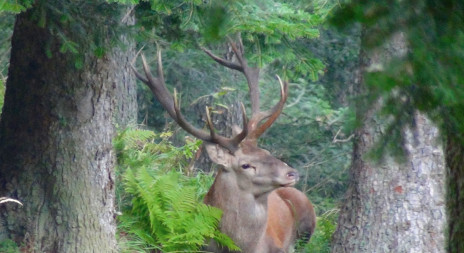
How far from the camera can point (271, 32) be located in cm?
613

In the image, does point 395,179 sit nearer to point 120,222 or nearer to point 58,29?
point 120,222

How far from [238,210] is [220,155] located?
58 centimetres

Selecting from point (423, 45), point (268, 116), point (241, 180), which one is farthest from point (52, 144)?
point (423, 45)

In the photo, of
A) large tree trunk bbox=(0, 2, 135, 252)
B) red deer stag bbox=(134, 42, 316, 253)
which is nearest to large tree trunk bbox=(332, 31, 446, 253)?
red deer stag bbox=(134, 42, 316, 253)

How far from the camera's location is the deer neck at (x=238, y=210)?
814 centimetres

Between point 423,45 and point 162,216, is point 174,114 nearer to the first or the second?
point 162,216

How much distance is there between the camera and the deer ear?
8.21m

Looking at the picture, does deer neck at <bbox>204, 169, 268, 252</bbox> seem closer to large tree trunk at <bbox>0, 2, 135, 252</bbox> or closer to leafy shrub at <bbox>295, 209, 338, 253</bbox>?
leafy shrub at <bbox>295, 209, 338, 253</bbox>

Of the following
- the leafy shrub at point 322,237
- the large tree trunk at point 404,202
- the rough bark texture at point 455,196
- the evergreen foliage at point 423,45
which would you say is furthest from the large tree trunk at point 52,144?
the evergreen foliage at point 423,45

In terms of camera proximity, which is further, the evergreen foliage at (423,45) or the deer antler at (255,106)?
the deer antler at (255,106)

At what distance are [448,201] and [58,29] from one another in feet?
10.7

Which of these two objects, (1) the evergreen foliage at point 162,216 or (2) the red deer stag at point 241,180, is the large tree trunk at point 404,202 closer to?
(2) the red deer stag at point 241,180

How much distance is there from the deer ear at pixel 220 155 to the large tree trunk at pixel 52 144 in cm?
179

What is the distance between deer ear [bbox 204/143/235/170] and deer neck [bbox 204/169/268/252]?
11 centimetres
